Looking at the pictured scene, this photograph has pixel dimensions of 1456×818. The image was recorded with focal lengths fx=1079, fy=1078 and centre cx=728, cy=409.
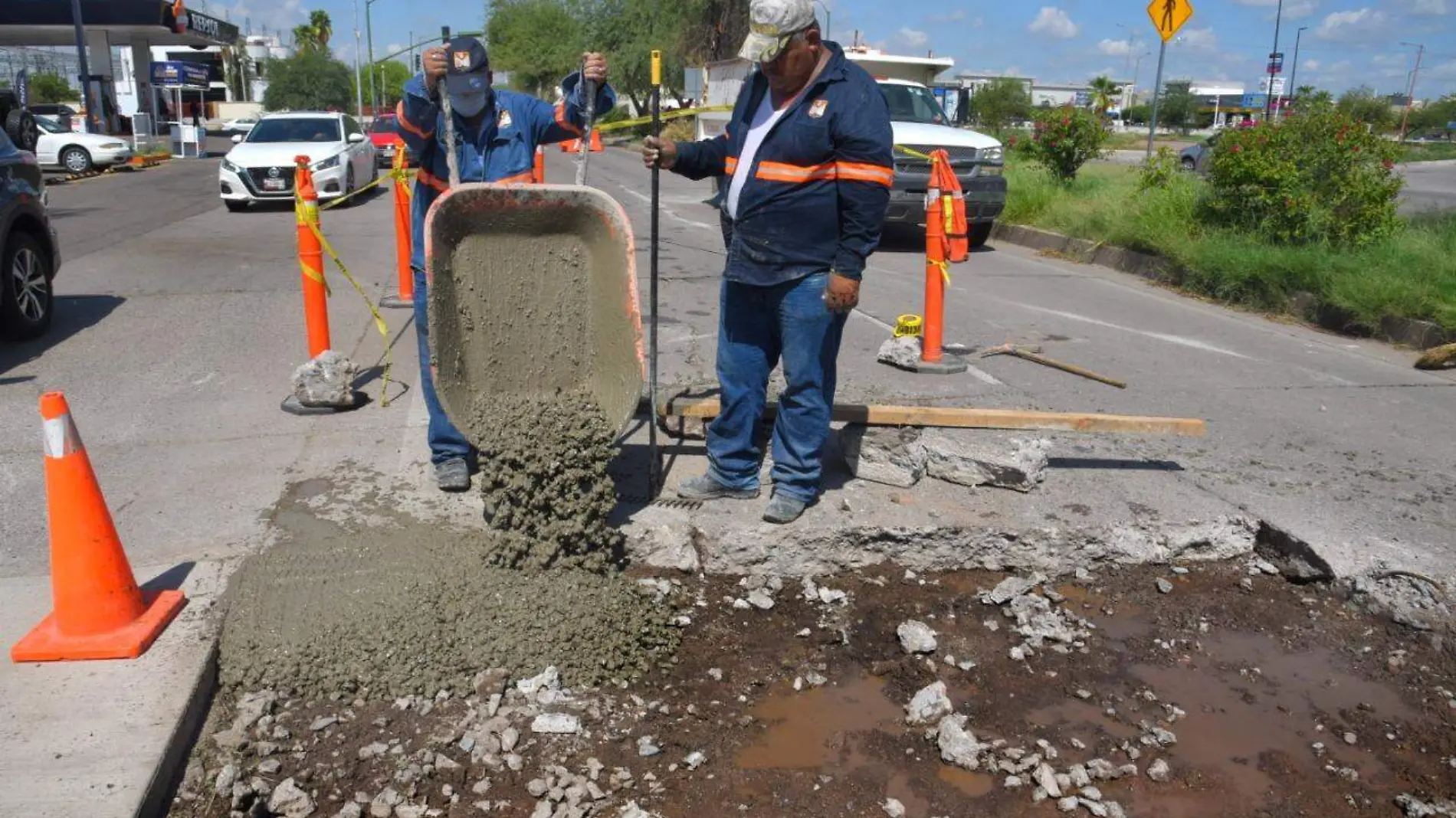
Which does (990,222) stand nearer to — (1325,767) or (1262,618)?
(1262,618)

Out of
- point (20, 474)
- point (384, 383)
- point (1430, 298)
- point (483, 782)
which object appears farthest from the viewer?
point (1430, 298)

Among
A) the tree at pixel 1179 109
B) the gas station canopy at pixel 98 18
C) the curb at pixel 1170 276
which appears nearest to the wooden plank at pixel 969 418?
the curb at pixel 1170 276

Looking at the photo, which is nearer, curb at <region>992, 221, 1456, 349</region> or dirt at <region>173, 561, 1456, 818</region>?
dirt at <region>173, 561, 1456, 818</region>

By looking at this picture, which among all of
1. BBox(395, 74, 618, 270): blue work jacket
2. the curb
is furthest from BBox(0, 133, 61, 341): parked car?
the curb

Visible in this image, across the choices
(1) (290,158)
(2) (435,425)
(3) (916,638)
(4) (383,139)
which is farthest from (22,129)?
(3) (916,638)

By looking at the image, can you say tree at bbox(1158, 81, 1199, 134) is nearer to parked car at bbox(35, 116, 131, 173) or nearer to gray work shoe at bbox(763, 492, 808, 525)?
parked car at bbox(35, 116, 131, 173)

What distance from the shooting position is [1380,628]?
4.05m

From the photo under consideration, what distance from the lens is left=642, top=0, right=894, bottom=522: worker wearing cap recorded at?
13.3ft

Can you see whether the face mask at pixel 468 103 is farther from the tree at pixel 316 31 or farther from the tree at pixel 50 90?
the tree at pixel 316 31

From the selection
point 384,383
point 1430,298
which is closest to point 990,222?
point 1430,298

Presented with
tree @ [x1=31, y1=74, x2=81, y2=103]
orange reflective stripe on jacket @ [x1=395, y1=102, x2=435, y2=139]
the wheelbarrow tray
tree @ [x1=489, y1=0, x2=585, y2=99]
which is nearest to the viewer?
the wheelbarrow tray

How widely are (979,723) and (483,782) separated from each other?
1502mm

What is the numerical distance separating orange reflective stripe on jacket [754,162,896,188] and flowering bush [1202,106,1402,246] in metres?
8.49

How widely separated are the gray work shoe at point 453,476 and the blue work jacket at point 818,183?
4.92ft
